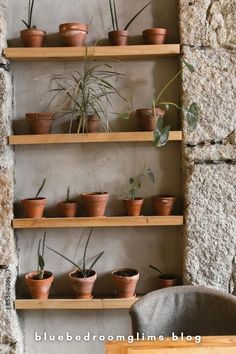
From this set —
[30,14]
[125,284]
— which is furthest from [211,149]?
[30,14]

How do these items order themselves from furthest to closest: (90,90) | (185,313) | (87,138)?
1. (90,90)
2. (87,138)
3. (185,313)

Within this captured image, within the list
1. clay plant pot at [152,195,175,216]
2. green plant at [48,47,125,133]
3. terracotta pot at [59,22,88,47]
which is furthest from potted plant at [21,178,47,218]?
terracotta pot at [59,22,88,47]

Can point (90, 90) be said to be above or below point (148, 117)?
above

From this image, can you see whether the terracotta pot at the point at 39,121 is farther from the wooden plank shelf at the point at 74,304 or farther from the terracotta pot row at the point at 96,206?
the wooden plank shelf at the point at 74,304

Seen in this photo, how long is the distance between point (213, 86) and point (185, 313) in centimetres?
126

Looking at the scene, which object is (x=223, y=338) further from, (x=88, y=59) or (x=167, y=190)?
(x=88, y=59)

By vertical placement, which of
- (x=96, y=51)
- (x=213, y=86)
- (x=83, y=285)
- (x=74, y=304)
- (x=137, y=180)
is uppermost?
(x=96, y=51)

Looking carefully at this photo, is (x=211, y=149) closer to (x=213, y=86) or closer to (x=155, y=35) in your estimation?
(x=213, y=86)

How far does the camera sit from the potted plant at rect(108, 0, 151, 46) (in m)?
2.36

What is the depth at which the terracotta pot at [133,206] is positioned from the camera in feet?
7.86

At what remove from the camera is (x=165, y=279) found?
2.44 metres

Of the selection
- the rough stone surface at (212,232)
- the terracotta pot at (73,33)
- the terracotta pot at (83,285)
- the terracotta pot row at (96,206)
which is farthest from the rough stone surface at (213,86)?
the terracotta pot at (83,285)

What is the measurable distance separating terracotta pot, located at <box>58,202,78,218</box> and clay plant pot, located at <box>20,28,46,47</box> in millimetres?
925

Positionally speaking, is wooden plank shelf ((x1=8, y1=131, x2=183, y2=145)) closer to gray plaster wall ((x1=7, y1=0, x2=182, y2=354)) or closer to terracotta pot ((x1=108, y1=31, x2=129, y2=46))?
gray plaster wall ((x1=7, y1=0, x2=182, y2=354))
